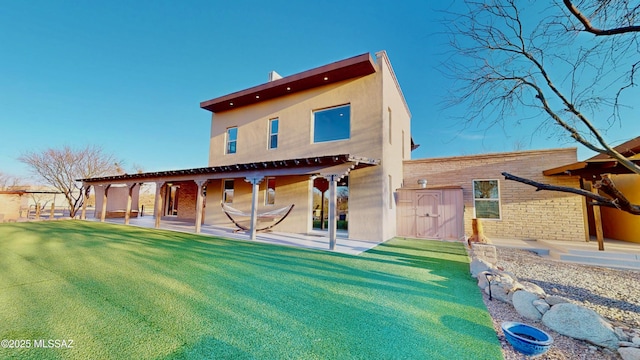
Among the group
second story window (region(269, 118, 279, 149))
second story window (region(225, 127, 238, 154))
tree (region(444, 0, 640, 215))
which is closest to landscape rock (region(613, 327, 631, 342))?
tree (region(444, 0, 640, 215))

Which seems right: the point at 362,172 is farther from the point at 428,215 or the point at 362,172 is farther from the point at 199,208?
the point at 199,208

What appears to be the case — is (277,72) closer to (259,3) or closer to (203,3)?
(259,3)

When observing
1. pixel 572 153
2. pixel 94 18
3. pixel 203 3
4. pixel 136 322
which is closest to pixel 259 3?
pixel 203 3

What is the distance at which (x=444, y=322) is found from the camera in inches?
Answer: 95.3

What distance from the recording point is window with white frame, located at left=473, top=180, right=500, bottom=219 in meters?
8.24

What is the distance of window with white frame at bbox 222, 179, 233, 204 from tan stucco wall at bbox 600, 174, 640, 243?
13432 millimetres

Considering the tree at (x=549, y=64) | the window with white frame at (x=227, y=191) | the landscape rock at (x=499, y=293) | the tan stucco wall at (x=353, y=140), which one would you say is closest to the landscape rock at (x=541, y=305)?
the landscape rock at (x=499, y=293)

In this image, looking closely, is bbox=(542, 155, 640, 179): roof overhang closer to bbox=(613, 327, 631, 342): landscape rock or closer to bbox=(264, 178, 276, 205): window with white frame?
bbox=(613, 327, 631, 342): landscape rock

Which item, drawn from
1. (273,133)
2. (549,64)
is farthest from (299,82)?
(549,64)

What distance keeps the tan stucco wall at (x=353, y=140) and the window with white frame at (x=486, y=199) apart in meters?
2.67

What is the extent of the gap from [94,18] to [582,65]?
14.8 m

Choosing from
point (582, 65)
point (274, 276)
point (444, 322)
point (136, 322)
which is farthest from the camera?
point (274, 276)

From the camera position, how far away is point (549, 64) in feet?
9.92

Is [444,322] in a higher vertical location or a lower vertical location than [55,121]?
lower
